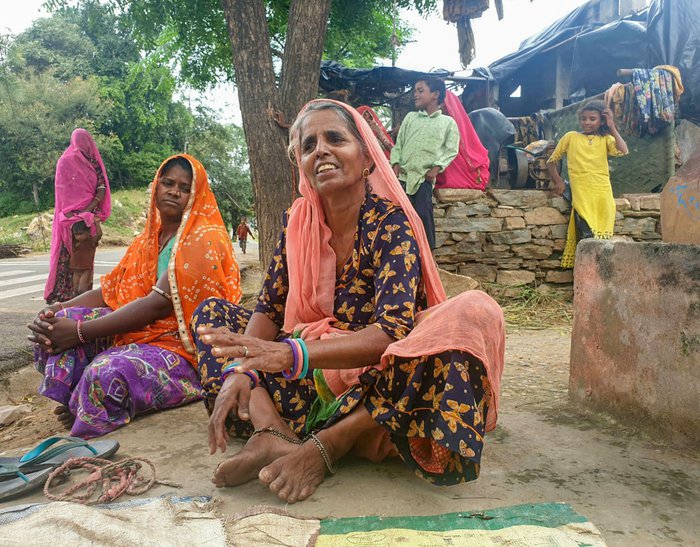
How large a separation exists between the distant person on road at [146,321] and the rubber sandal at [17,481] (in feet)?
1.68

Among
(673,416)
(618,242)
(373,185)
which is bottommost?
(673,416)

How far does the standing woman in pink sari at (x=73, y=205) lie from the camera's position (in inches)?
182

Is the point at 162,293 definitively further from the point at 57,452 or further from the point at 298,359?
the point at 298,359

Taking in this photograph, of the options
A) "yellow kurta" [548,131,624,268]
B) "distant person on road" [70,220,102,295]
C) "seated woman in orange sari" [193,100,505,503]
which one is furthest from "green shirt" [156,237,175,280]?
"yellow kurta" [548,131,624,268]

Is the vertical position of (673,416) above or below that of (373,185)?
below

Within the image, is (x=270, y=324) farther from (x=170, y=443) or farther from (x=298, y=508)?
(x=298, y=508)

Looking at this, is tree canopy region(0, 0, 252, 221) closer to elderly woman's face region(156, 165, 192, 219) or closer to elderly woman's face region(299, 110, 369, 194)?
elderly woman's face region(156, 165, 192, 219)

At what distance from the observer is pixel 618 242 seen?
236 cm

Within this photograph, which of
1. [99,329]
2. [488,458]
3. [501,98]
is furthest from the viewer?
[501,98]

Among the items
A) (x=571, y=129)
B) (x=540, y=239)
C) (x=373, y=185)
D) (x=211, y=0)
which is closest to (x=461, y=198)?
(x=540, y=239)

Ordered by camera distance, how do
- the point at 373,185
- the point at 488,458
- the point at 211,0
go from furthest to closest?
the point at 211,0 → the point at 373,185 → the point at 488,458

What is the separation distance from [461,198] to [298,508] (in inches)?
197

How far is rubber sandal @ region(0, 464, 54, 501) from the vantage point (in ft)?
5.64

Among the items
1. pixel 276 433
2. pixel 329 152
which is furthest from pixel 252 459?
pixel 329 152
